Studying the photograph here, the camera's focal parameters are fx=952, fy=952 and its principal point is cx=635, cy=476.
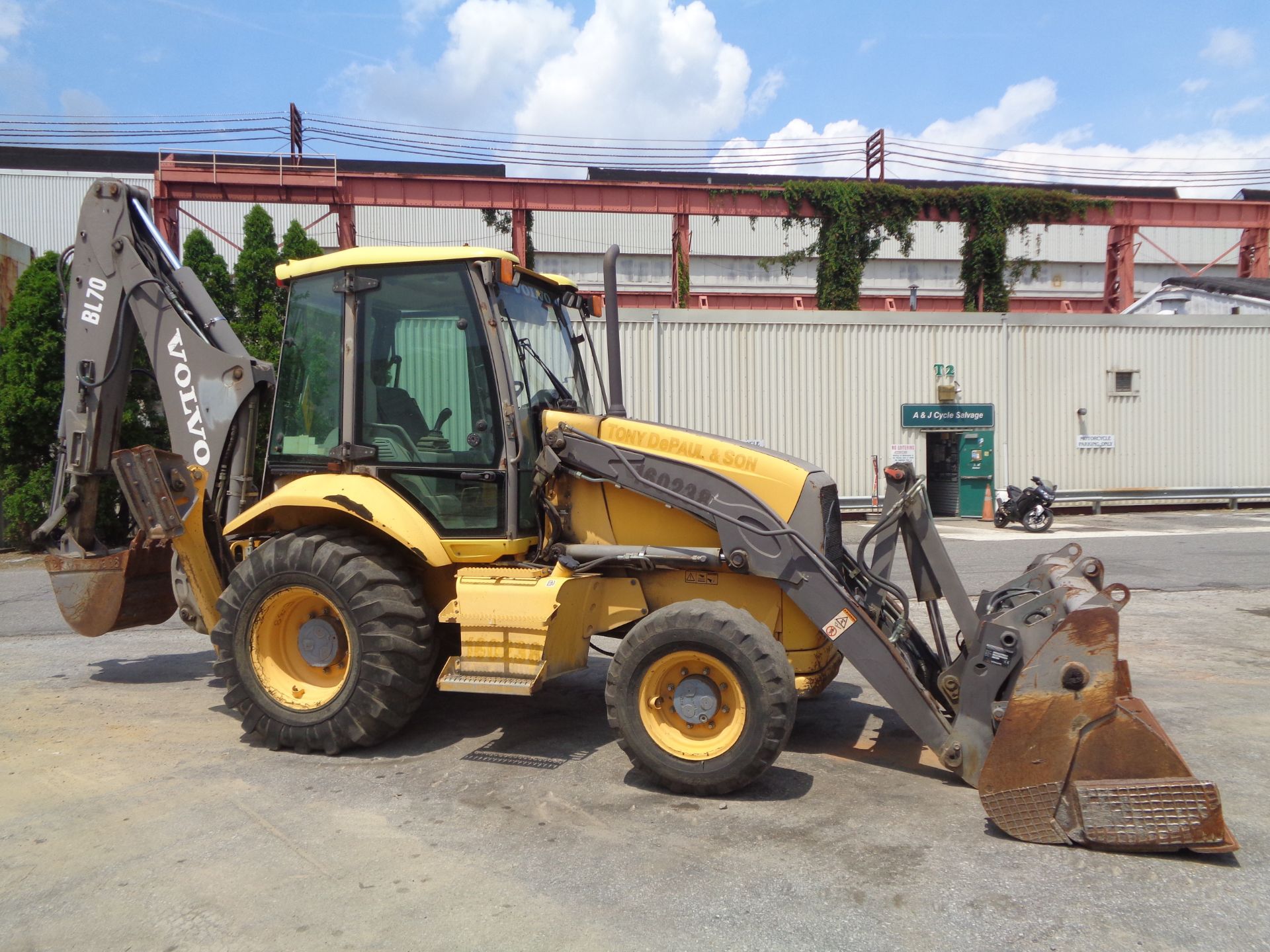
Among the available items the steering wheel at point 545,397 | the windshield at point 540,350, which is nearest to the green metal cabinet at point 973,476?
the windshield at point 540,350

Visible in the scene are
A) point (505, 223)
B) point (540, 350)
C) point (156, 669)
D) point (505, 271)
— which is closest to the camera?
point (505, 271)

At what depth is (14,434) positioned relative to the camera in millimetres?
14742

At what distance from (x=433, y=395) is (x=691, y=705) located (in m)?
2.19

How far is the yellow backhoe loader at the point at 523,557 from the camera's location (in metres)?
4.40

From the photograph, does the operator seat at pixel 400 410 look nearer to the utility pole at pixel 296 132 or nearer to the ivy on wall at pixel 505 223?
the ivy on wall at pixel 505 223

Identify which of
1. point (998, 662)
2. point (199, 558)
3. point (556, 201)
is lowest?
point (998, 662)

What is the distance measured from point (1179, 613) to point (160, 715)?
8956 millimetres

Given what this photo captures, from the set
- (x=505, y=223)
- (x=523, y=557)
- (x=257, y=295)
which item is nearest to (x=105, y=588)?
(x=523, y=557)

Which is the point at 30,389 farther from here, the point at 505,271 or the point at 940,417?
the point at 940,417

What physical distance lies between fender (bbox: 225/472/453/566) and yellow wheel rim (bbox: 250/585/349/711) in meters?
0.44

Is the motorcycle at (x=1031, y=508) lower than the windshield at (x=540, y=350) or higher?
lower

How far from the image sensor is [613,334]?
18.0ft

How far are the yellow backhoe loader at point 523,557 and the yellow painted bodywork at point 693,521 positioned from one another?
14 millimetres

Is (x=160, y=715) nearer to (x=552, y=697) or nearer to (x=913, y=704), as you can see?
(x=552, y=697)
